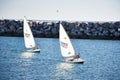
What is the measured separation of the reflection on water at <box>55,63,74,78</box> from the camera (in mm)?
79456

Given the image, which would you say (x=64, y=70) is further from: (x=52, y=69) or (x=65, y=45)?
(x=65, y=45)

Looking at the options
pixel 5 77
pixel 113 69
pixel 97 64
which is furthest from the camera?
pixel 97 64

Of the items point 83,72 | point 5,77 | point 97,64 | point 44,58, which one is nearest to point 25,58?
point 44,58

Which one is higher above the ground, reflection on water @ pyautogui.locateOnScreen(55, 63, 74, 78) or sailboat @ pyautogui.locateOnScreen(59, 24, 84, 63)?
sailboat @ pyautogui.locateOnScreen(59, 24, 84, 63)

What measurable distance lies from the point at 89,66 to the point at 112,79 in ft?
51.5

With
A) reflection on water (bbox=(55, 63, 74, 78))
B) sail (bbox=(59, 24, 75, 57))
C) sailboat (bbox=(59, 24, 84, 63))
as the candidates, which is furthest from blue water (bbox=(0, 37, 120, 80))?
sail (bbox=(59, 24, 75, 57))

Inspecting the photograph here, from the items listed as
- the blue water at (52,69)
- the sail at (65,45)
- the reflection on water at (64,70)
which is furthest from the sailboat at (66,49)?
the reflection on water at (64,70)

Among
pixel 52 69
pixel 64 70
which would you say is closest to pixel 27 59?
pixel 52 69

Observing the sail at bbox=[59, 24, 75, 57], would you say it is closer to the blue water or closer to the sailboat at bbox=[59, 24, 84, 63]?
the sailboat at bbox=[59, 24, 84, 63]

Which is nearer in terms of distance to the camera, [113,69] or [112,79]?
[112,79]

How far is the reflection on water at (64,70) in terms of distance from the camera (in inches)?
3128

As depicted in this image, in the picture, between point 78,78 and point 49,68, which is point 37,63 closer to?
point 49,68

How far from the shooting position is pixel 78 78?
77.3 m

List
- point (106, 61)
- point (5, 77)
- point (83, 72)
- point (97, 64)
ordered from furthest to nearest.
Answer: point (106, 61)
point (97, 64)
point (83, 72)
point (5, 77)
